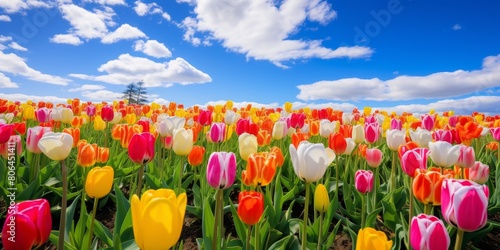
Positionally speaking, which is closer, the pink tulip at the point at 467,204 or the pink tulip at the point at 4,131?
the pink tulip at the point at 467,204

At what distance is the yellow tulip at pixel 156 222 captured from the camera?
4.04 ft

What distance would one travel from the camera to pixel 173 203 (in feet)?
4.03

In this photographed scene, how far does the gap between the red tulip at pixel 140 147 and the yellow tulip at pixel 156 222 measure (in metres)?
1.26

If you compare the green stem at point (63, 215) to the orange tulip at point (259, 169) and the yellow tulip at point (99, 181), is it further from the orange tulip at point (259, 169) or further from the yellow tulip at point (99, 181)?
the orange tulip at point (259, 169)

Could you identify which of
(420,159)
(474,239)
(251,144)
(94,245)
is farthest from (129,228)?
(474,239)

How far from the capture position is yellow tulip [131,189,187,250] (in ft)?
4.04

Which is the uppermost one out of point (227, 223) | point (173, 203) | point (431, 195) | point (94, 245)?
point (173, 203)

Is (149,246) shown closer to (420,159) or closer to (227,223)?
(420,159)

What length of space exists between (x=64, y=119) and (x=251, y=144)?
415 centimetres

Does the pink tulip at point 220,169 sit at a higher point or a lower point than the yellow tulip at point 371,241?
higher

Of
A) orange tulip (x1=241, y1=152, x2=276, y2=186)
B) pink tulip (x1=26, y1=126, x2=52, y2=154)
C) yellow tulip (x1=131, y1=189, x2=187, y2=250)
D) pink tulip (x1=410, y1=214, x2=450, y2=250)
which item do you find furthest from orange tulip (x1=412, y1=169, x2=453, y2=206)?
pink tulip (x1=26, y1=126, x2=52, y2=154)

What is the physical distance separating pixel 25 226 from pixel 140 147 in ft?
4.01

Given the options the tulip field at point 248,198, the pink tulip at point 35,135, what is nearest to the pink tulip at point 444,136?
the tulip field at point 248,198

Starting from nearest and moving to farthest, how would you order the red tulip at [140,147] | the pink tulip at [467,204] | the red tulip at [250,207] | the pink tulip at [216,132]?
the pink tulip at [467,204], the red tulip at [250,207], the red tulip at [140,147], the pink tulip at [216,132]
